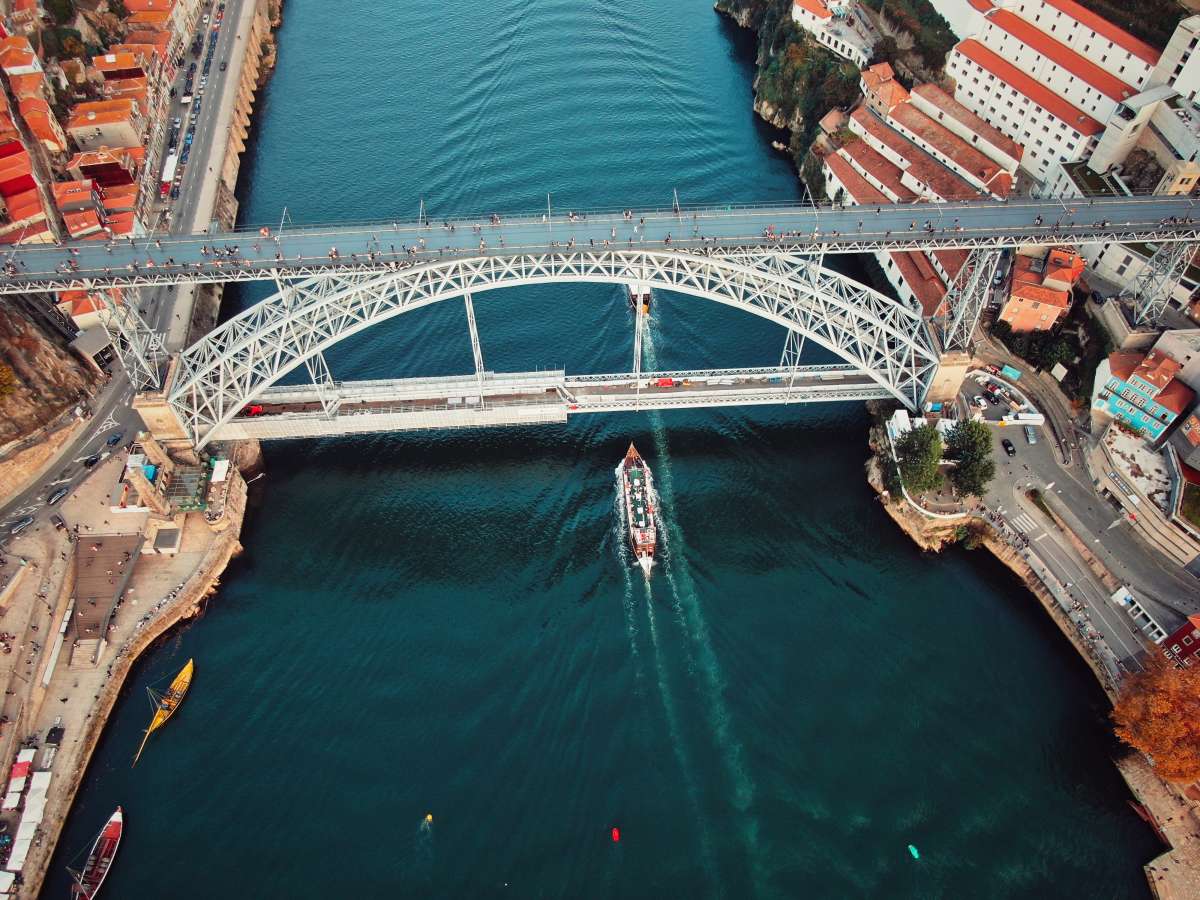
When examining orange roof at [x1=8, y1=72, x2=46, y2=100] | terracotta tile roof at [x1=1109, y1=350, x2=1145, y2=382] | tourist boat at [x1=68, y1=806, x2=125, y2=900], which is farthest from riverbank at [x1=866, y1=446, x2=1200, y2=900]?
orange roof at [x1=8, y1=72, x2=46, y2=100]

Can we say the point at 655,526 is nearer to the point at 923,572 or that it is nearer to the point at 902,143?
the point at 923,572

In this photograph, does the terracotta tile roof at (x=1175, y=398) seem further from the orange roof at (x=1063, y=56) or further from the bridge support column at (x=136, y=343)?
the bridge support column at (x=136, y=343)

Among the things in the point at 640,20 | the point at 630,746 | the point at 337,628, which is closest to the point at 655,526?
the point at 630,746

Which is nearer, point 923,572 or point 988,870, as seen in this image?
point 988,870

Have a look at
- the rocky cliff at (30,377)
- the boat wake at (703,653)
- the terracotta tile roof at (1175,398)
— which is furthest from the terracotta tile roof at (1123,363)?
the rocky cliff at (30,377)

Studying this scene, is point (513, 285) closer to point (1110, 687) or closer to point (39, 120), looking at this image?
point (1110, 687)

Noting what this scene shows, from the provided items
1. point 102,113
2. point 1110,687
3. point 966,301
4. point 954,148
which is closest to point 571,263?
point 966,301
